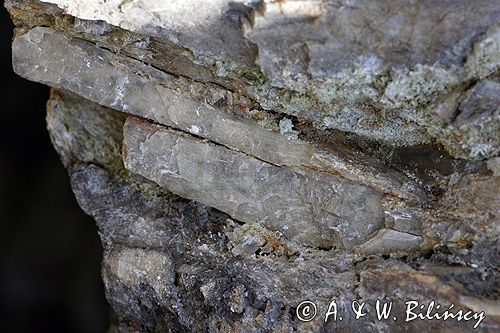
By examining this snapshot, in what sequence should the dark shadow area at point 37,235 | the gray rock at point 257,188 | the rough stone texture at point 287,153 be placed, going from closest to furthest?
the rough stone texture at point 287,153 < the gray rock at point 257,188 < the dark shadow area at point 37,235

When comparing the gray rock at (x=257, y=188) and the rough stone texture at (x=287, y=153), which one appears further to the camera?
the gray rock at (x=257, y=188)

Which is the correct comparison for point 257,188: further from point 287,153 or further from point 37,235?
point 37,235

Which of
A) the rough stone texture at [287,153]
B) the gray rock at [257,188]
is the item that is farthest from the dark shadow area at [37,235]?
the gray rock at [257,188]

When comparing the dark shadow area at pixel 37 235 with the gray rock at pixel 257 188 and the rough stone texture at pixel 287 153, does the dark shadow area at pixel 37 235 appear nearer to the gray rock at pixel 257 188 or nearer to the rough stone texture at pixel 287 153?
the rough stone texture at pixel 287 153

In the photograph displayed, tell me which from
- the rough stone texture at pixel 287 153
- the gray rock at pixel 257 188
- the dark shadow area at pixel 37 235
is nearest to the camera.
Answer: the rough stone texture at pixel 287 153

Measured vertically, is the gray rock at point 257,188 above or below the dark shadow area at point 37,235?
above

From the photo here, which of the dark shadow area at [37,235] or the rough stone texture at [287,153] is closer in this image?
the rough stone texture at [287,153]

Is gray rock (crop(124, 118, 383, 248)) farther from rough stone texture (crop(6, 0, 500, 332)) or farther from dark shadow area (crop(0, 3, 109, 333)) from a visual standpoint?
dark shadow area (crop(0, 3, 109, 333))

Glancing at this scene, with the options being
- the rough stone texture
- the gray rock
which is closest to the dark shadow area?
the rough stone texture

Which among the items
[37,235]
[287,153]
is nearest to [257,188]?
[287,153]
